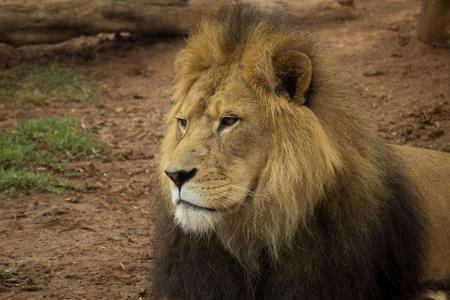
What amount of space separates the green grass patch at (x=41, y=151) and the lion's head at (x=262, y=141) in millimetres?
2523

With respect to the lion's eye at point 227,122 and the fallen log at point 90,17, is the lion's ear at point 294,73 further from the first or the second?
the fallen log at point 90,17

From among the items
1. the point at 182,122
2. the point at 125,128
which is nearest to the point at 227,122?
the point at 182,122

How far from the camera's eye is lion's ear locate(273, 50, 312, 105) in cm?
274

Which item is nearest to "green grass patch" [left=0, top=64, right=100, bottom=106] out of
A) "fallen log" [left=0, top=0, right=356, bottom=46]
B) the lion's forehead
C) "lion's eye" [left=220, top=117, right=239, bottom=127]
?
"fallen log" [left=0, top=0, right=356, bottom=46]

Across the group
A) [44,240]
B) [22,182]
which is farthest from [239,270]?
[22,182]

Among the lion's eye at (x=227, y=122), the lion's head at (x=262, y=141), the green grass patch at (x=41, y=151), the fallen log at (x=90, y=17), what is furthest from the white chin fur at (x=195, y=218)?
the fallen log at (x=90, y=17)

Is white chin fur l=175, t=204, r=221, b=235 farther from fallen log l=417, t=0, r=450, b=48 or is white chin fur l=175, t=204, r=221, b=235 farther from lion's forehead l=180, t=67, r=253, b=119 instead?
fallen log l=417, t=0, r=450, b=48

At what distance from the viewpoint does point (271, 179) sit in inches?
105

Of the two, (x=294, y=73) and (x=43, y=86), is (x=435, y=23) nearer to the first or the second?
(x=294, y=73)

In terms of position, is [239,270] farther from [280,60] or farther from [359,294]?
[280,60]

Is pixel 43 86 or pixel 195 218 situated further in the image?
pixel 43 86

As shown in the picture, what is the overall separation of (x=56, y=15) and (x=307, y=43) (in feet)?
20.9

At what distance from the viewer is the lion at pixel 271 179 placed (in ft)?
8.71

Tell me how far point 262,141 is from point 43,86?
6.11 metres
